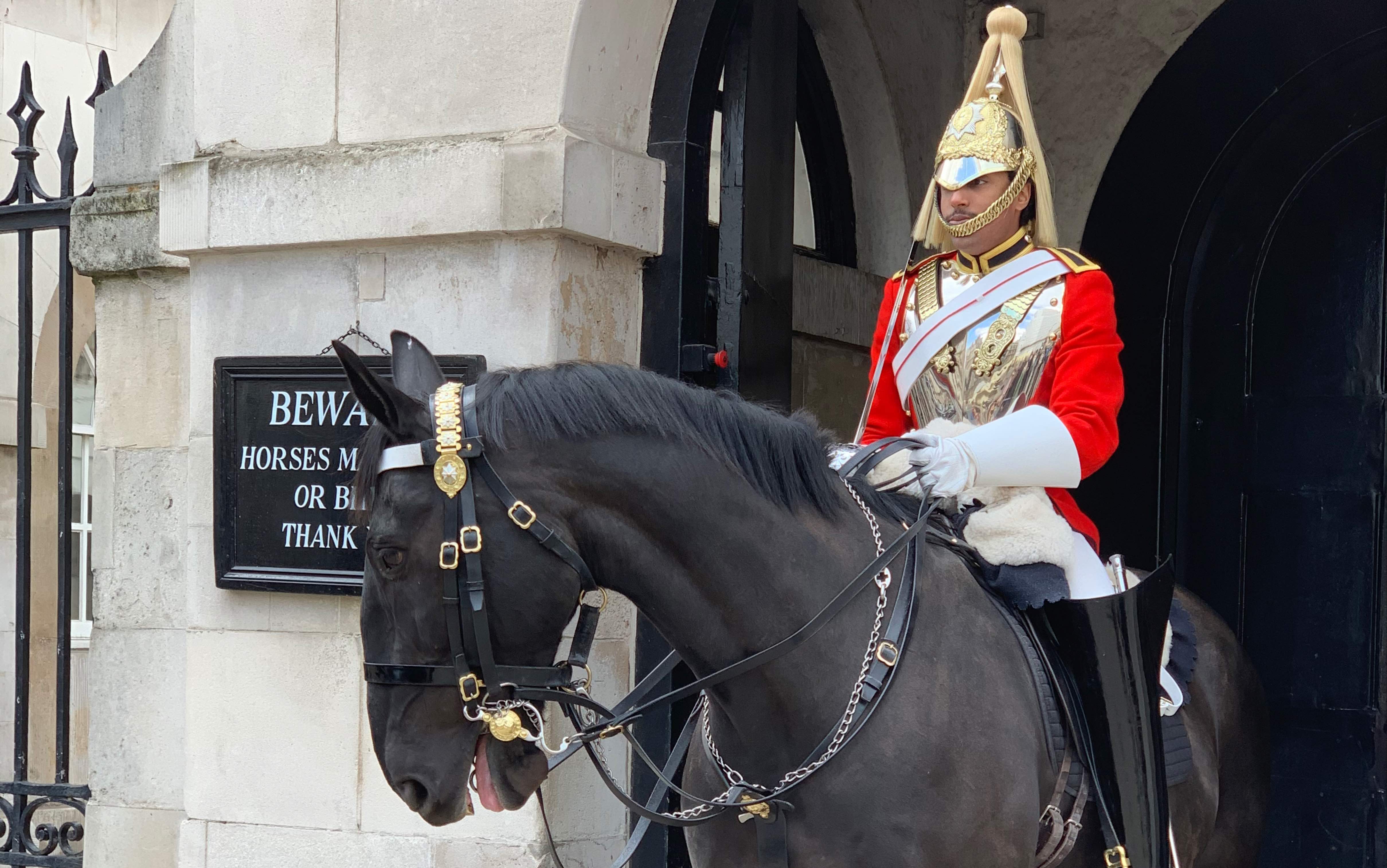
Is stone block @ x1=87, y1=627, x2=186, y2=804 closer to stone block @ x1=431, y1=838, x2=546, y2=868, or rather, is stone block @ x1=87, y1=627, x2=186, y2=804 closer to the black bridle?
stone block @ x1=431, y1=838, x2=546, y2=868

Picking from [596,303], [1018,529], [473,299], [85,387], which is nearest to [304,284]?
[473,299]

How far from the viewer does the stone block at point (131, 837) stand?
4957 millimetres

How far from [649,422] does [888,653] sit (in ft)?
1.95

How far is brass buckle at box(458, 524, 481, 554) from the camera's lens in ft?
7.80

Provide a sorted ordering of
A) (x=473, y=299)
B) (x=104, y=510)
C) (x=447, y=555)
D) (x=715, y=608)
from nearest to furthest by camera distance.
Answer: (x=447, y=555), (x=715, y=608), (x=473, y=299), (x=104, y=510)

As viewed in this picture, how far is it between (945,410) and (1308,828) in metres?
3.43

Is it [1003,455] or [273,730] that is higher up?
[1003,455]

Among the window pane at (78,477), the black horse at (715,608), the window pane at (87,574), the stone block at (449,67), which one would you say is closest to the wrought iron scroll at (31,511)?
the stone block at (449,67)

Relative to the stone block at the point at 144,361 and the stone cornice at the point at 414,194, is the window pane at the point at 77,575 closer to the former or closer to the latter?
the stone block at the point at 144,361

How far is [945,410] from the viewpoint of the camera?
133 inches

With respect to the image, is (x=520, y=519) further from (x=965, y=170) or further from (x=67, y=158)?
(x=67, y=158)

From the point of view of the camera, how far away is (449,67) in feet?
14.7

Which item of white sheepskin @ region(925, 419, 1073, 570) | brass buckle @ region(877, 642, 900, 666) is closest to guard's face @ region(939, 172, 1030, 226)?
white sheepskin @ region(925, 419, 1073, 570)

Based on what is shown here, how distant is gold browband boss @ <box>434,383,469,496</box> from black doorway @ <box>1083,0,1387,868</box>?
4.42 m
